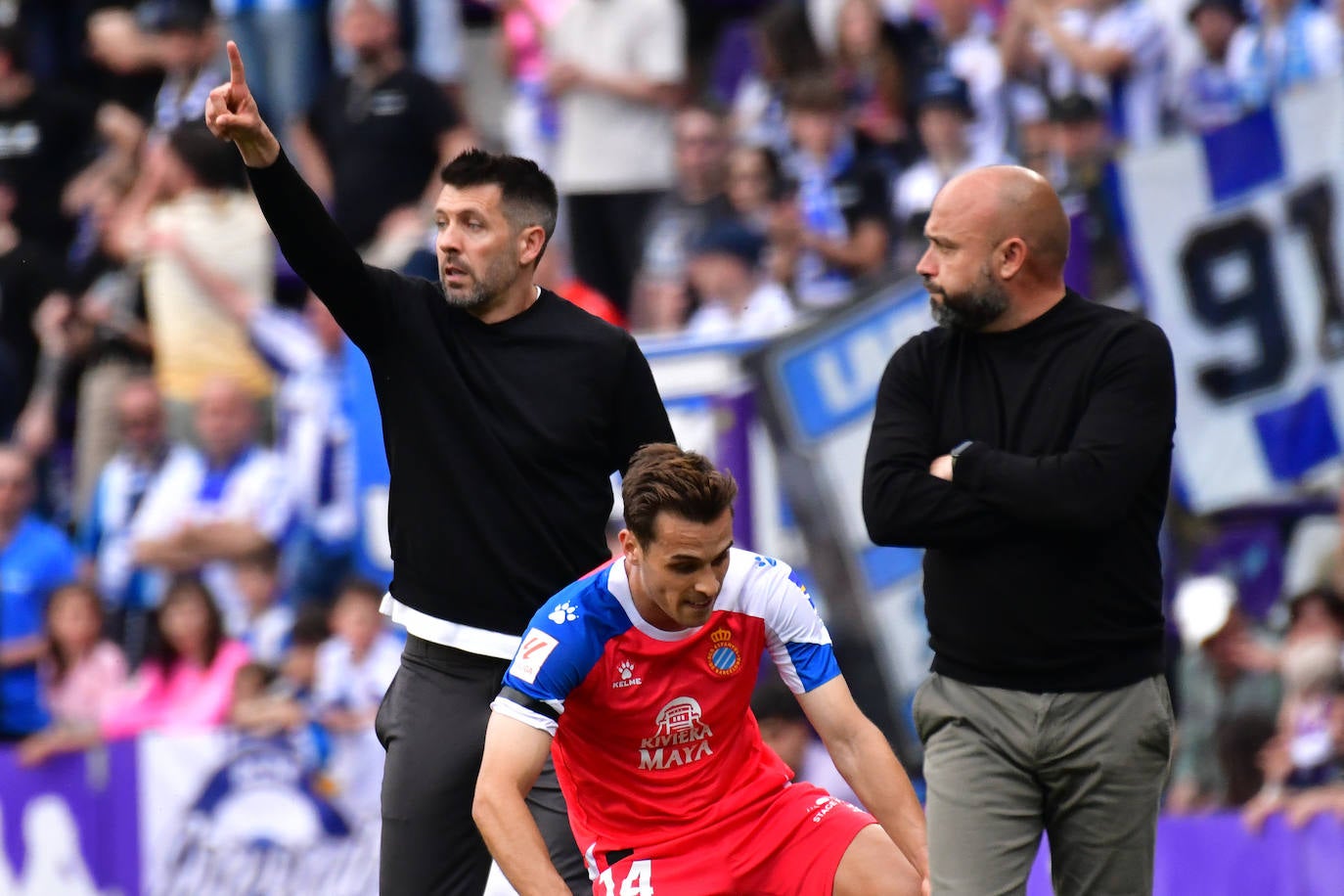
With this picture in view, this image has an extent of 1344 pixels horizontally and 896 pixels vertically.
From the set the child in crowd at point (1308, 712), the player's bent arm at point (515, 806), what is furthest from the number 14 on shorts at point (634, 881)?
the child in crowd at point (1308, 712)

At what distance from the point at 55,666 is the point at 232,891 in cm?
162

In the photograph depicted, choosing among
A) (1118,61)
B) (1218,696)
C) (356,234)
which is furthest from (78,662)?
(1118,61)

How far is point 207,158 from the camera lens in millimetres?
11297

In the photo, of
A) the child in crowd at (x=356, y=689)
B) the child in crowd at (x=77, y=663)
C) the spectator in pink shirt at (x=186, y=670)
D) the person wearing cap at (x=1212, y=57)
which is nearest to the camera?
the person wearing cap at (x=1212, y=57)

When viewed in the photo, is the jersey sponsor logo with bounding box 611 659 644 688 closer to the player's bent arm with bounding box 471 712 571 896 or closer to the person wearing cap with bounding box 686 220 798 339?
the player's bent arm with bounding box 471 712 571 896

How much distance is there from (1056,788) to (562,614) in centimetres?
126

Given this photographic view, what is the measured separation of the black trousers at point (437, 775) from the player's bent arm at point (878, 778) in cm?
88

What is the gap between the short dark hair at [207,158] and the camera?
11.3 metres

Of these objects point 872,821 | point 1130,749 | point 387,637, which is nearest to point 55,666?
point 387,637

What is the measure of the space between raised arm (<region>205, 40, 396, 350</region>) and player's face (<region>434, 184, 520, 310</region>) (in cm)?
19

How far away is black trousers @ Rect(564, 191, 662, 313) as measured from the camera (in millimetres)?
11297

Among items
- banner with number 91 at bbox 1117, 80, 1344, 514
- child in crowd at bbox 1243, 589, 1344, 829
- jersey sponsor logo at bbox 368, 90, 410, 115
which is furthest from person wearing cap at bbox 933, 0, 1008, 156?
child in crowd at bbox 1243, 589, 1344, 829

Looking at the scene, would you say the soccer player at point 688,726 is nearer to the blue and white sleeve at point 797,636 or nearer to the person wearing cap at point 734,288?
the blue and white sleeve at point 797,636

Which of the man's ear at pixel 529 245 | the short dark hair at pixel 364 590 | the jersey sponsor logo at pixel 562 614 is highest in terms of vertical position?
the man's ear at pixel 529 245
